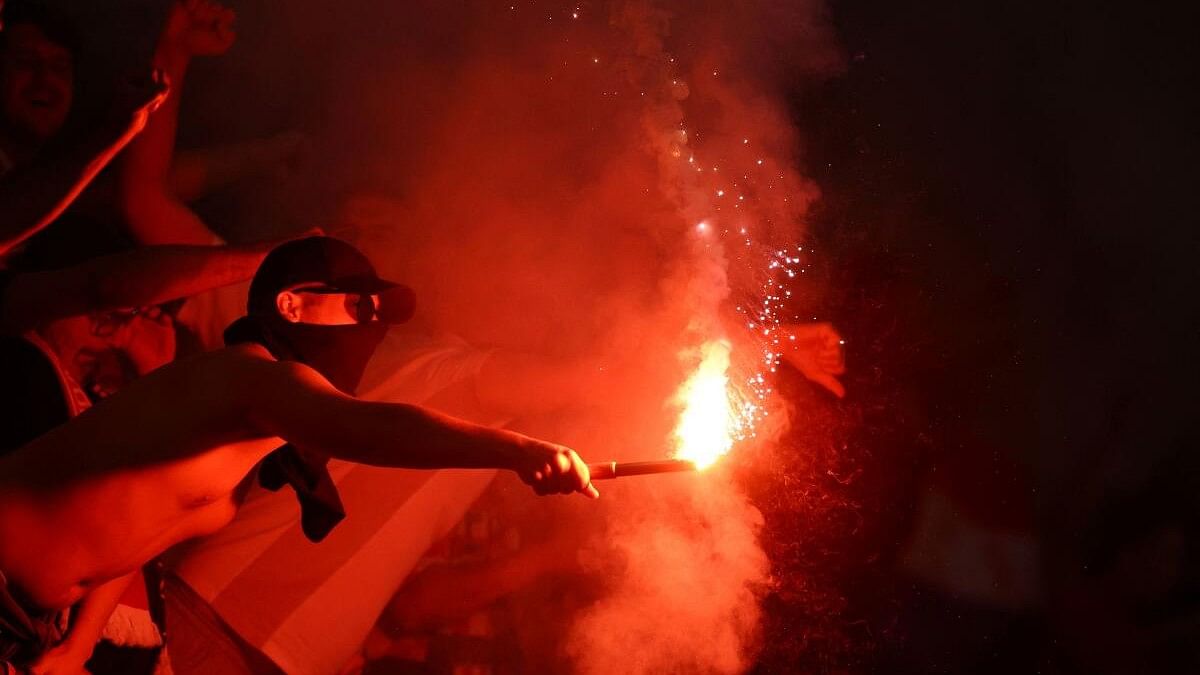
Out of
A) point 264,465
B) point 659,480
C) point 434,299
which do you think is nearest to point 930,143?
point 659,480

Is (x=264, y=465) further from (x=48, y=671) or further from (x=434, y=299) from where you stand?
(x=434, y=299)

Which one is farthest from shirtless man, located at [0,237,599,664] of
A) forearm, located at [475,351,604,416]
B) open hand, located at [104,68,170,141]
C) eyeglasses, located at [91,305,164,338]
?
forearm, located at [475,351,604,416]

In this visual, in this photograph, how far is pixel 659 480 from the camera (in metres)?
4.34

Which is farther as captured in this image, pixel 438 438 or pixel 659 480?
pixel 659 480

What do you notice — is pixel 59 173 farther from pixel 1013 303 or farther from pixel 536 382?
pixel 1013 303

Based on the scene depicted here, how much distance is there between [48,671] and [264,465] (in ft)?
3.26

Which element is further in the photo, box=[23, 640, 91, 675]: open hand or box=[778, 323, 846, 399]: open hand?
box=[778, 323, 846, 399]: open hand

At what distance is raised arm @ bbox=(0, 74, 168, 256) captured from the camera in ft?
6.82

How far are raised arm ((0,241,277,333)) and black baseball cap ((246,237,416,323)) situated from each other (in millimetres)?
473

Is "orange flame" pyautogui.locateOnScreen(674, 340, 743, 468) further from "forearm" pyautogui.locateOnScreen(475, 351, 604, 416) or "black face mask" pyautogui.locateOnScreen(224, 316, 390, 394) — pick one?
"black face mask" pyautogui.locateOnScreen(224, 316, 390, 394)

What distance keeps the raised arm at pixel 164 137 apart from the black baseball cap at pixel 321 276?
1.44 metres

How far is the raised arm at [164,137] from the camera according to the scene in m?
3.41

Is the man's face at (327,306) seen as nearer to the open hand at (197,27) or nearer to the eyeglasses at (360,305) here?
the eyeglasses at (360,305)

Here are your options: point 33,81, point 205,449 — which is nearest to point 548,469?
point 205,449
